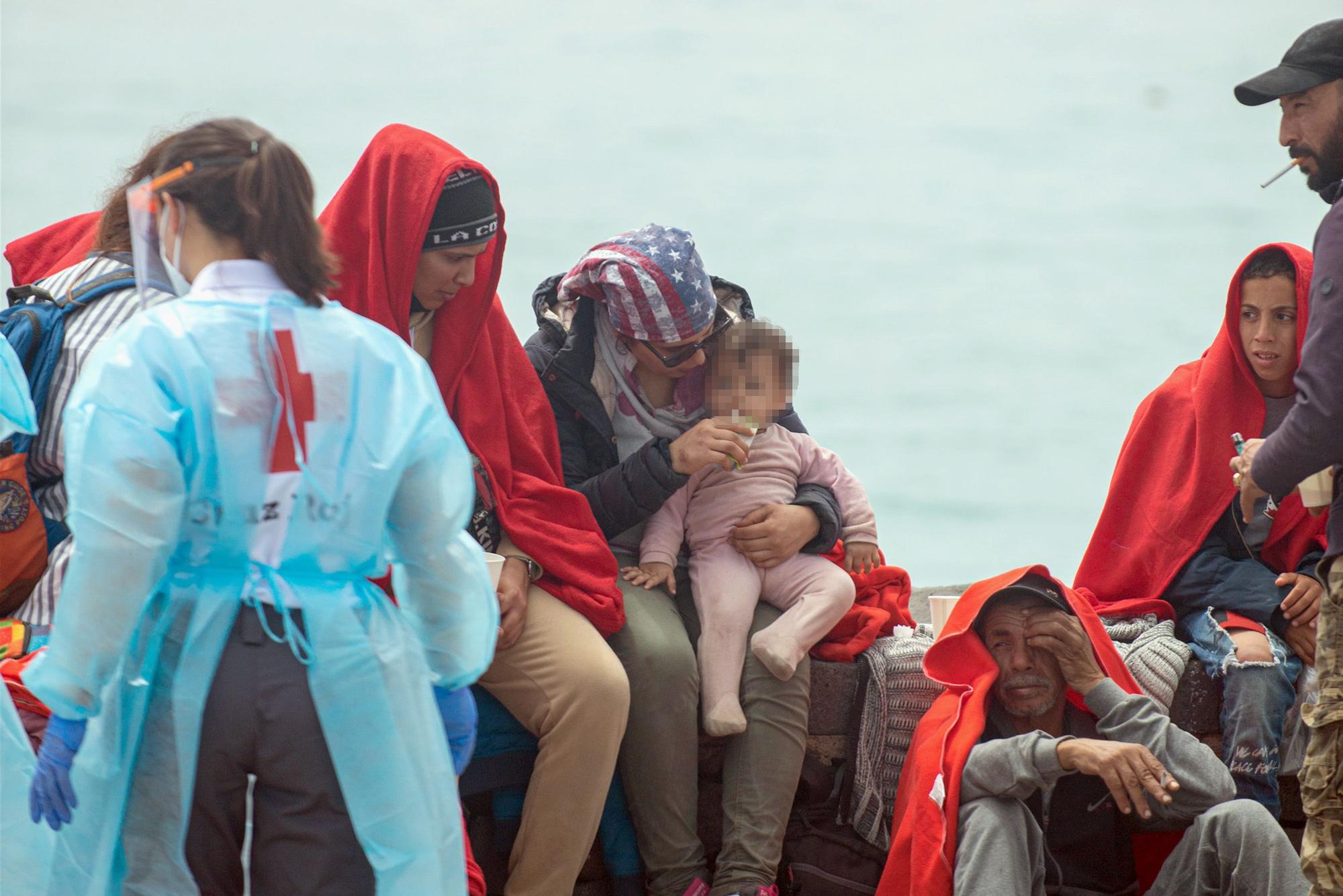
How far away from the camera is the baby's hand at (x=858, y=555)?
11.2 ft

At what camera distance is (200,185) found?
2.02m

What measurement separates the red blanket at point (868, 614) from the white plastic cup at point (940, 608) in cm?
12

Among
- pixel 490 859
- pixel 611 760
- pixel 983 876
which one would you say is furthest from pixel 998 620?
pixel 490 859

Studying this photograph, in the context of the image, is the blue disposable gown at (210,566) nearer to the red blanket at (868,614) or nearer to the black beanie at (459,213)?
the black beanie at (459,213)

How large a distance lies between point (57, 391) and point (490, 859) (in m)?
1.25

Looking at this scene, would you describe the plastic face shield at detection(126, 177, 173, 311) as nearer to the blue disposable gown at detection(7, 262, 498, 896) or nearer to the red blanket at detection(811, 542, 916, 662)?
the blue disposable gown at detection(7, 262, 498, 896)

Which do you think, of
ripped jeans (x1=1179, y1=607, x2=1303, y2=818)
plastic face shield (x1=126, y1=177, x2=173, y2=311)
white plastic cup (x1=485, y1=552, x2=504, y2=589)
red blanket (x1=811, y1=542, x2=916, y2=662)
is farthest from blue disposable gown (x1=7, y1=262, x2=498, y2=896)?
ripped jeans (x1=1179, y1=607, x2=1303, y2=818)

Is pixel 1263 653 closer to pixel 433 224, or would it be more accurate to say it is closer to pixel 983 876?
pixel 983 876

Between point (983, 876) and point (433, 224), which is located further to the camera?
point (433, 224)

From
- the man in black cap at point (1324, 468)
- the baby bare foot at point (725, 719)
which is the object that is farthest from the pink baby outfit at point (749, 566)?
the man in black cap at point (1324, 468)

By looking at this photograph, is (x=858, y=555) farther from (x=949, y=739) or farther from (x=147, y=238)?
(x=147, y=238)

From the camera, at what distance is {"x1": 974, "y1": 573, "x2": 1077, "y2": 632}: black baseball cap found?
10.5ft

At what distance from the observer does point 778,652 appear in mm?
3174

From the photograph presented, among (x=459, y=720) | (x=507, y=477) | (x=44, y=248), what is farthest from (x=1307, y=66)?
(x=44, y=248)
